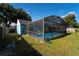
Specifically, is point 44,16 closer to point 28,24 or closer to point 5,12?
point 28,24

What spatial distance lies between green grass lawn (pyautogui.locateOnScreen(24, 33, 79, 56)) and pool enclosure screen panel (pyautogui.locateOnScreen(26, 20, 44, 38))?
2.4 inches

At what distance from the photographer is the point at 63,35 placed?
3164 mm

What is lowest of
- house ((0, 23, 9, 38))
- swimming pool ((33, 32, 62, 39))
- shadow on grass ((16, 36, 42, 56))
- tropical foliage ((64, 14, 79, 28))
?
shadow on grass ((16, 36, 42, 56))

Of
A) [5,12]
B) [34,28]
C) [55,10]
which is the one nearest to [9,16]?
[5,12]

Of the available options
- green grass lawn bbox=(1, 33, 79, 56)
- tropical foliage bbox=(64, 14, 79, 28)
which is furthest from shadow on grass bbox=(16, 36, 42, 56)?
tropical foliage bbox=(64, 14, 79, 28)

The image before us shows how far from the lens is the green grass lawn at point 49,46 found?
312cm

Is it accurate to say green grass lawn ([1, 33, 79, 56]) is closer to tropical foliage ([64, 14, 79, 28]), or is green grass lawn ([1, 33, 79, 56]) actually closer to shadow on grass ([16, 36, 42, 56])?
shadow on grass ([16, 36, 42, 56])

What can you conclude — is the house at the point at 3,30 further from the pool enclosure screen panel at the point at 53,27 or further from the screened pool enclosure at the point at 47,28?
the pool enclosure screen panel at the point at 53,27

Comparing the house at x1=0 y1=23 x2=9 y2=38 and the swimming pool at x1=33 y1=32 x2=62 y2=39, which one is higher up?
the house at x1=0 y1=23 x2=9 y2=38

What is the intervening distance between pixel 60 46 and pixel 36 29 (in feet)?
0.99

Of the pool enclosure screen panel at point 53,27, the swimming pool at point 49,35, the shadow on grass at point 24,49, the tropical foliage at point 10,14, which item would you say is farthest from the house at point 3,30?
the pool enclosure screen panel at point 53,27

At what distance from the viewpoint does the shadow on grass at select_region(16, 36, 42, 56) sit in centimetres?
313

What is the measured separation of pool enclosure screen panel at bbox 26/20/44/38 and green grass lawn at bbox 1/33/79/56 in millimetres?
53

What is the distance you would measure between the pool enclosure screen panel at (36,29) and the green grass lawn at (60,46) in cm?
6
